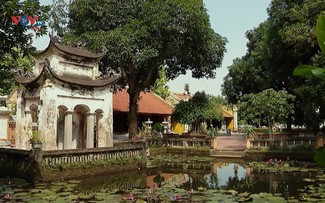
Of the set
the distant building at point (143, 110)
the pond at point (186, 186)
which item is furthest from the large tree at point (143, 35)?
the pond at point (186, 186)

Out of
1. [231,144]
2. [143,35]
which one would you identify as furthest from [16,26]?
[231,144]

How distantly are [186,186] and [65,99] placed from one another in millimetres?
7279

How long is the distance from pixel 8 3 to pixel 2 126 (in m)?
16.0

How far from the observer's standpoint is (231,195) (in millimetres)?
10672

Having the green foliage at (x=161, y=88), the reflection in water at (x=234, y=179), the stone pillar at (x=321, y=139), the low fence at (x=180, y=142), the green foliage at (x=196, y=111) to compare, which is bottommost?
the reflection in water at (x=234, y=179)

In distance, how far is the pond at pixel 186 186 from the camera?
10.0 metres

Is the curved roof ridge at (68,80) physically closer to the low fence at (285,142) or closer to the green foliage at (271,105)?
the low fence at (285,142)

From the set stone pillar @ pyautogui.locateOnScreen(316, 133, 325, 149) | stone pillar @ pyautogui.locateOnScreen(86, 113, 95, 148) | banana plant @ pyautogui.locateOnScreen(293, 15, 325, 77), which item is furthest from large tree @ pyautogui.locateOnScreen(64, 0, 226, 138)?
banana plant @ pyautogui.locateOnScreen(293, 15, 325, 77)

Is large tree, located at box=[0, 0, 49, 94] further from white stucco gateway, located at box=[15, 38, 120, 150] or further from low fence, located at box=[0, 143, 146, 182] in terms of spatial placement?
white stucco gateway, located at box=[15, 38, 120, 150]

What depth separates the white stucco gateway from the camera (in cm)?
1605

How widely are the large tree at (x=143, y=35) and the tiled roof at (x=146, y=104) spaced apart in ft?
18.3

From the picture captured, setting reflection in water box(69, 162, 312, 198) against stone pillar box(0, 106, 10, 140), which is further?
stone pillar box(0, 106, 10, 140)

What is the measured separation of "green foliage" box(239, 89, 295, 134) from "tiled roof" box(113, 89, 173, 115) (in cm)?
1079

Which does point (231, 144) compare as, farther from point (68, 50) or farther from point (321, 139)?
point (68, 50)
